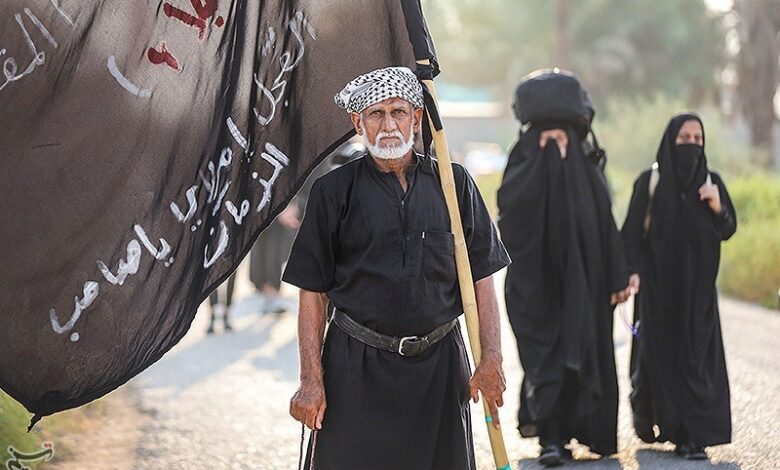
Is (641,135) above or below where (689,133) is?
above

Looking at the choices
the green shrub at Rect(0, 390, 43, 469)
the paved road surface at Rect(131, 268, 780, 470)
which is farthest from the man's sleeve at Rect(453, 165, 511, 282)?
the paved road surface at Rect(131, 268, 780, 470)

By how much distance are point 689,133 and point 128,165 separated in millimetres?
4145

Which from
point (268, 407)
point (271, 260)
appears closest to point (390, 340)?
point (268, 407)

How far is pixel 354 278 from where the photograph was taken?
4926 mm

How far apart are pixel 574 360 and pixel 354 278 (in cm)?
331

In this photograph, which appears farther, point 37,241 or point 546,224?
point 546,224

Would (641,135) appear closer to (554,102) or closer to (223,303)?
(223,303)

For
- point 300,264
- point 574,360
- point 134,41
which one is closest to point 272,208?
point 300,264

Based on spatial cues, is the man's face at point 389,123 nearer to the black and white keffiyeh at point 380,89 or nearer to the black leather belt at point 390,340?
the black and white keffiyeh at point 380,89

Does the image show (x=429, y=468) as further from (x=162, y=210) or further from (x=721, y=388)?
(x=721, y=388)

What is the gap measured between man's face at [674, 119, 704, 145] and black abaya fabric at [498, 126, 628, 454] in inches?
19.6

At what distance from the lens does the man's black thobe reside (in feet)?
16.1

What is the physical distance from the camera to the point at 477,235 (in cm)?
507

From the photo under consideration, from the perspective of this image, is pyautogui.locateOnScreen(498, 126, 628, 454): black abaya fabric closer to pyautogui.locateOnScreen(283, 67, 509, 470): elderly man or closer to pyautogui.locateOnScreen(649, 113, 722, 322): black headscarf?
pyautogui.locateOnScreen(649, 113, 722, 322): black headscarf
